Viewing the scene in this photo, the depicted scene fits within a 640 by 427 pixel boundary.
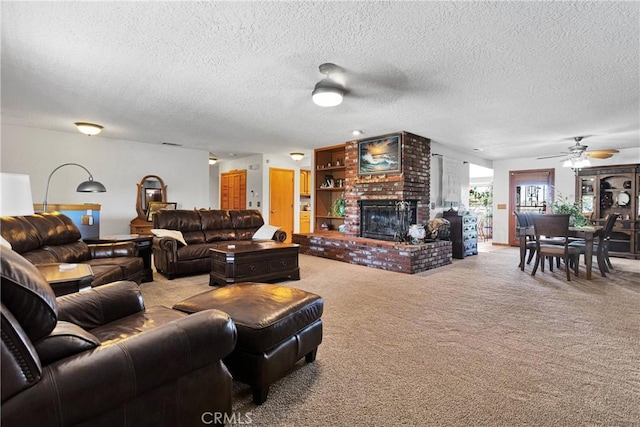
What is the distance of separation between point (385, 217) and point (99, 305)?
495cm

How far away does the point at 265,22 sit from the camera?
2207 millimetres

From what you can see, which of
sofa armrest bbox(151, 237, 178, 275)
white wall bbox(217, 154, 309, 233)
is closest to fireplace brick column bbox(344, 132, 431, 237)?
white wall bbox(217, 154, 309, 233)

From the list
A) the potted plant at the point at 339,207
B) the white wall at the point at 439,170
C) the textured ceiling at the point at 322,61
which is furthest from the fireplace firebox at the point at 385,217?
the textured ceiling at the point at 322,61

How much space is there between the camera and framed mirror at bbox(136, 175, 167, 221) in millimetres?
6781

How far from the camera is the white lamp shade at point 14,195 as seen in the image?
6.99ft

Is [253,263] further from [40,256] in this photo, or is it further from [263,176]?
[263,176]

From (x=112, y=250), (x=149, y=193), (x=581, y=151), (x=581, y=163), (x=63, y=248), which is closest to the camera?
(x=63, y=248)

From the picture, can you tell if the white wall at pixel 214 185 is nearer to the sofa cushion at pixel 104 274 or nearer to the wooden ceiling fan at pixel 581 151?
the sofa cushion at pixel 104 274

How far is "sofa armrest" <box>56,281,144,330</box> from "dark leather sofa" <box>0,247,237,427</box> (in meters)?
0.02

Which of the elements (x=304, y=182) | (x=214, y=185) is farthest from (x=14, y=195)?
(x=214, y=185)

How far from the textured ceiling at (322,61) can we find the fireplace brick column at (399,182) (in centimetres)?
66

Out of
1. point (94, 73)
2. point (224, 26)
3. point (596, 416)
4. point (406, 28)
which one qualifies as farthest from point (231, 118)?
point (596, 416)

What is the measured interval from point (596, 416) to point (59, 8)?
3919 mm

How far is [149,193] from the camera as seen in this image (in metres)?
6.91
